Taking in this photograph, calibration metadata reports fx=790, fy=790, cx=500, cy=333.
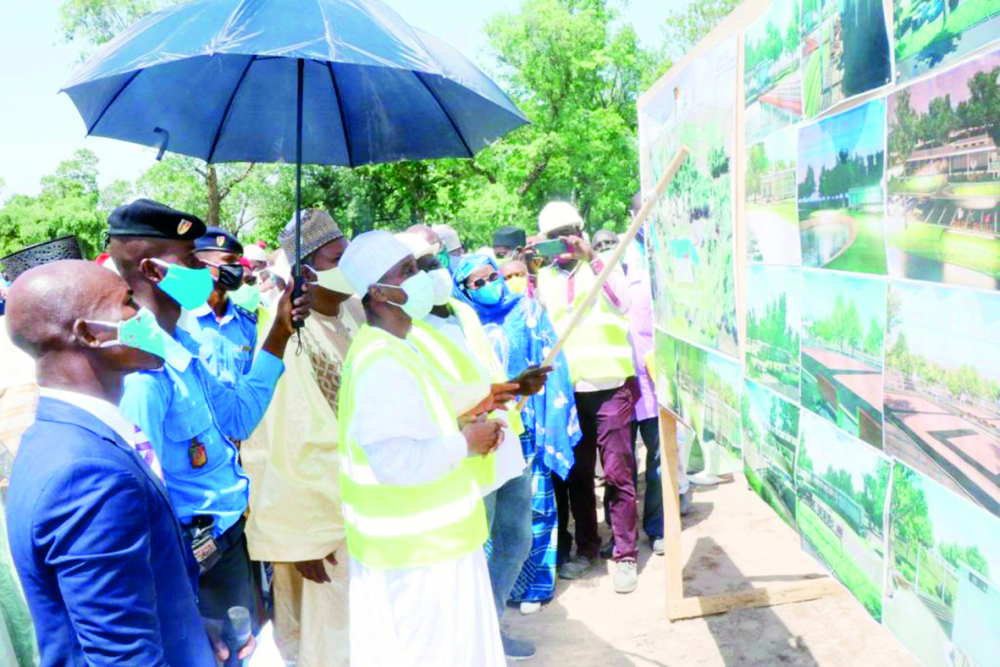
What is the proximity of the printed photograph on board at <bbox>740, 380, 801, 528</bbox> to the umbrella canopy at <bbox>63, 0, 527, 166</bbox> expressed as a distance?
1.40 m

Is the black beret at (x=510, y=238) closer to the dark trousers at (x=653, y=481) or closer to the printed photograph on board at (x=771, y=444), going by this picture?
the dark trousers at (x=653, y=481)

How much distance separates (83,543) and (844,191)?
1851 millimetres

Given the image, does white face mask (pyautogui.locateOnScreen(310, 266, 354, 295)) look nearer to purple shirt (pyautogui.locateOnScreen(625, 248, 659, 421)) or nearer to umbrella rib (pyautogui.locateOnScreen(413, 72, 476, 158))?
umbrella rib (pyautogui.locateOnScreen(413, 72, 476, 158))

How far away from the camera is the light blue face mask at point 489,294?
4379mm

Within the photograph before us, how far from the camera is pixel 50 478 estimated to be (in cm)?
147

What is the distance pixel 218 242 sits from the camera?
12.7 ft

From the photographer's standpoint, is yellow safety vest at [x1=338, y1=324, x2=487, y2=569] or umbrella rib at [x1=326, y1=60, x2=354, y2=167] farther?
umbrella rib at [x1=326, y1=60, x2=354, y2=167]

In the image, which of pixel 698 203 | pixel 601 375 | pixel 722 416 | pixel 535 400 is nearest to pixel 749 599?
pixel 601 375

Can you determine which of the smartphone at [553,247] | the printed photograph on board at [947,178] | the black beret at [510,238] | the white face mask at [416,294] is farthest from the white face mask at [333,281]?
the black beret at [510,238]

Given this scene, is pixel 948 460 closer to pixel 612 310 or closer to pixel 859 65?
pixel 859 65

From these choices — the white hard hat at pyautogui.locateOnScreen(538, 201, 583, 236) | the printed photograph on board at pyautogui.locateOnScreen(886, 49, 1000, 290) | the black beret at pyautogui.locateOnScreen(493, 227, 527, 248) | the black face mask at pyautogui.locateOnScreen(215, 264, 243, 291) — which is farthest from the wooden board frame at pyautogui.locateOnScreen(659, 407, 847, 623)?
the black beret at pyautogui.locateOnScreen(493, 227, 527, 248)

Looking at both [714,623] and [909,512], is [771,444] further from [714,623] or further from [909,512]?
[714,623]

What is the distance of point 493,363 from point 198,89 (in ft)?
5.75

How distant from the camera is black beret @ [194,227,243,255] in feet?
12.5
